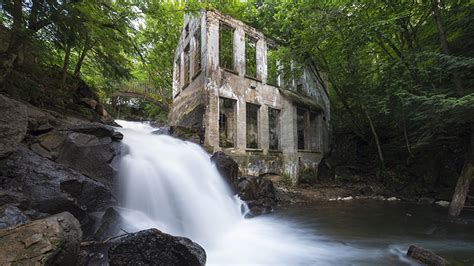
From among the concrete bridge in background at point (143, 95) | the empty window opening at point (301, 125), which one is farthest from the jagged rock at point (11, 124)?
the concrete bridge in background at point (143, 95)

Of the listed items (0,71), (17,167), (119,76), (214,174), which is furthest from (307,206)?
(0,71)

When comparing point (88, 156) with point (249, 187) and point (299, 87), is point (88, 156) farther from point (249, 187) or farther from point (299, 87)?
point (299, 87)

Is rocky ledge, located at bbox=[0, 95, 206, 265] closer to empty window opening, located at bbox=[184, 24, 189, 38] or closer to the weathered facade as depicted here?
the weathered facade

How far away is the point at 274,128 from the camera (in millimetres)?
15922

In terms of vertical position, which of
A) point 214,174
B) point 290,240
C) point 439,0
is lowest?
point 290,240

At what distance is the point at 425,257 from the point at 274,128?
1187cm

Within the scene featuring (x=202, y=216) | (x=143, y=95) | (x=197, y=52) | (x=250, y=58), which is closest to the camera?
(x=202, y=216)

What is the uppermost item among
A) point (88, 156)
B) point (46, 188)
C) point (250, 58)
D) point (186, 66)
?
point (250, 58)

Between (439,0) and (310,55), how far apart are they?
619cm

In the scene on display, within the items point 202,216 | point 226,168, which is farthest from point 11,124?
point 226,168

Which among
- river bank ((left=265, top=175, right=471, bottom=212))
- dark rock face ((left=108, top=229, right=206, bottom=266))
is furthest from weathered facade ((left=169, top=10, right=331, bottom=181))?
dark rock face ((left=108, top=229, right=206, bottom=266))

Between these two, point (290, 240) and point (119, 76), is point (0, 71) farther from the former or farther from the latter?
point (290, 240)

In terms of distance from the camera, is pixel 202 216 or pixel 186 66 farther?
pixel 186 66

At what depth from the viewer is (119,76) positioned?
331 inches
